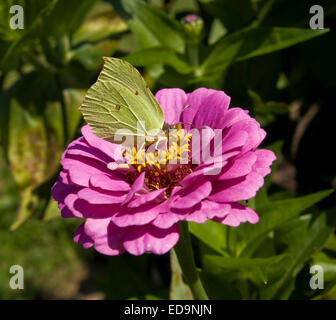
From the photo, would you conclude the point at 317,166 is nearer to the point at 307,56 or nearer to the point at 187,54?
the point at 307,56

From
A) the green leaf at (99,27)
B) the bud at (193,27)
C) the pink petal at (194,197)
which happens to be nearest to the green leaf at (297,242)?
the pink petal at (194,197)

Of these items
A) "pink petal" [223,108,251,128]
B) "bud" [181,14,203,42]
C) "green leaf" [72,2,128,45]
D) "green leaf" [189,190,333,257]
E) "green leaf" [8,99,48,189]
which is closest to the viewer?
"pink petal" [223,108,251,128]

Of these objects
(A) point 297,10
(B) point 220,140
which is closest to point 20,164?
(B) point 220,140

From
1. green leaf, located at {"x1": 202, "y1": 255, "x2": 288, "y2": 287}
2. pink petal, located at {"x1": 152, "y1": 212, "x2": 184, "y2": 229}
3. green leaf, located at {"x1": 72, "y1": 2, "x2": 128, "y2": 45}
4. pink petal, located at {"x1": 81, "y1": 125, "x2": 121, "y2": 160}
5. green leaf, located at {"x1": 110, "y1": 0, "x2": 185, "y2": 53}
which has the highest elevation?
green leaf, located at {"x1": 72, "y1": 2, "x2": 128, "y2": 45}

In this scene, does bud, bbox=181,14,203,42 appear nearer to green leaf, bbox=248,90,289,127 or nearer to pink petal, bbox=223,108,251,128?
green leaf, bbox=248,90,289,127

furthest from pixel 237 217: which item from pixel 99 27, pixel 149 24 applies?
pixel 99 27

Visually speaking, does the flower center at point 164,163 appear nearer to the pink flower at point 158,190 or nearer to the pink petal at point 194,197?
the pink flower at point 158,190

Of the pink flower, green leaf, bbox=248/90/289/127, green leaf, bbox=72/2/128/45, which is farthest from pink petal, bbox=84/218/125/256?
green leaf, bbox=72/2/128/45

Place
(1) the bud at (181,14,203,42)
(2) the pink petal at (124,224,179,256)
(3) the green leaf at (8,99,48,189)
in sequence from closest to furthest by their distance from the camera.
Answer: (2) the pink petal at (124,224,179,256) < (1) the bud at (181,14,203,42) < (3) the green leaf at (8,99,48,189)
